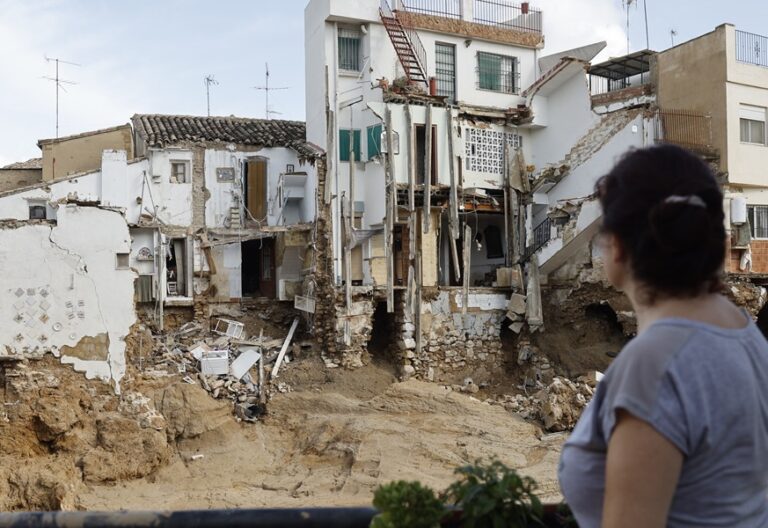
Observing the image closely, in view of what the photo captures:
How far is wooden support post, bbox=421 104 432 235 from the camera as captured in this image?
21750mm

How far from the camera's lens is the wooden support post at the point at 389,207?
21328mm

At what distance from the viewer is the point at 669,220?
1756mm

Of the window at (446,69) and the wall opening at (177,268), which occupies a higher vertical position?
the window at (446,69)

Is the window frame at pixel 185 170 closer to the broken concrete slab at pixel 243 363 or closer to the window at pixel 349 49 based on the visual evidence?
the window at pixel 349 49

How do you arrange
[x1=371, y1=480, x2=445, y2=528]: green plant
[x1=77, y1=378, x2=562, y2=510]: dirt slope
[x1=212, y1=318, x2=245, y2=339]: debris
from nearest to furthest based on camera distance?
[x1=371, y1=480, x2=445, y2=528]: green plant → [x1=77, y1=378, x2=562, y2=510]: dirt slope → [x1=212, y1=318, x2=245, y2=339]: debris

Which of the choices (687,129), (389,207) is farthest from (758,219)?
(389,207)

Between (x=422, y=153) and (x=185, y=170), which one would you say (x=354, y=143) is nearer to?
(x=422, y=153)

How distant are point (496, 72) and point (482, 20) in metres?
1.78

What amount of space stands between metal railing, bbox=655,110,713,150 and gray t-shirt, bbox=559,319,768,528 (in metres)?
21.4

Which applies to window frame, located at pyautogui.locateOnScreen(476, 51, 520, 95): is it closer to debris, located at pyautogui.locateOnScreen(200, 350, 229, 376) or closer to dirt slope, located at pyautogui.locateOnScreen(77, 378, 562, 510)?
dirt slope, located at pyautogui.locateOnScreen(77, 378, 562, 510)

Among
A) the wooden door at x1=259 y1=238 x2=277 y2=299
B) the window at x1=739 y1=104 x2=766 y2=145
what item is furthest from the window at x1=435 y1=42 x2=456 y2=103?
the window at x1=739 y1=104 x2=766 y2=145

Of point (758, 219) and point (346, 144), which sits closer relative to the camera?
point (346, 144)

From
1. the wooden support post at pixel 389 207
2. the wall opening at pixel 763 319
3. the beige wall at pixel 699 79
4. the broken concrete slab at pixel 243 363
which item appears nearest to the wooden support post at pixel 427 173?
the wooden support post at pixel 389 207

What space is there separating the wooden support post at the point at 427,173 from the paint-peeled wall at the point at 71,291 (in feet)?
27.5
